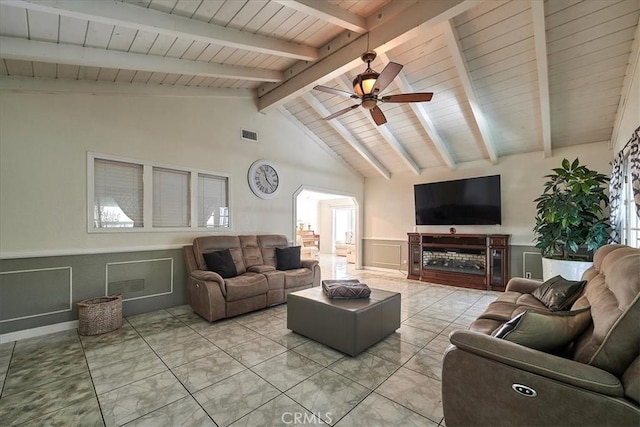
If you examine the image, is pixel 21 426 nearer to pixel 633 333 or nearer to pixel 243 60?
pixel 633 333

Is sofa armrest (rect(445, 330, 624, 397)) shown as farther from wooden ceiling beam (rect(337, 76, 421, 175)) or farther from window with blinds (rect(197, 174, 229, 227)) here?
window with blinds (rect(197, 174, 229, 227))

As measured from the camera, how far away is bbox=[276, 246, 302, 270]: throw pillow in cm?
470

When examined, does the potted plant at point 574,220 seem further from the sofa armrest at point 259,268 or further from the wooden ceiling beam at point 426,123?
the sofa armrest at point 259,268

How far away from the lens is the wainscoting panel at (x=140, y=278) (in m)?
3.60

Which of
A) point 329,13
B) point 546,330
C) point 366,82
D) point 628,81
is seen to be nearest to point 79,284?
point 366,82

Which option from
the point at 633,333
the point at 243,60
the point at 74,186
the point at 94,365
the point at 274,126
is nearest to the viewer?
the point at 633,333

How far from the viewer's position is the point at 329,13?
110 inches

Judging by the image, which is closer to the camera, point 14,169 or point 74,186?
point 14,169

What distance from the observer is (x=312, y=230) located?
11.8 m

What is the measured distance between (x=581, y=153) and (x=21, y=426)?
24.6ft

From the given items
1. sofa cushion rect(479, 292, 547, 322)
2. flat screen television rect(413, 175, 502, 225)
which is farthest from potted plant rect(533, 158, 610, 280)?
sofa cushion rect(479, 292, 547, 322)

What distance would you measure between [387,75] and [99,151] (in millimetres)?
3643

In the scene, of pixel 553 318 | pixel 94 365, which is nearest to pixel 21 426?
pixel 94 365

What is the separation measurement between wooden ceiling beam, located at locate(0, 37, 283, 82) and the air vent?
1146 mm
